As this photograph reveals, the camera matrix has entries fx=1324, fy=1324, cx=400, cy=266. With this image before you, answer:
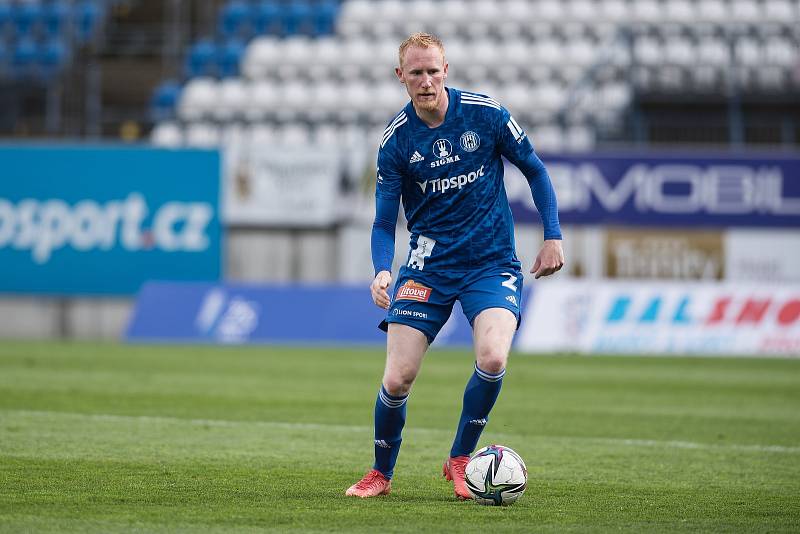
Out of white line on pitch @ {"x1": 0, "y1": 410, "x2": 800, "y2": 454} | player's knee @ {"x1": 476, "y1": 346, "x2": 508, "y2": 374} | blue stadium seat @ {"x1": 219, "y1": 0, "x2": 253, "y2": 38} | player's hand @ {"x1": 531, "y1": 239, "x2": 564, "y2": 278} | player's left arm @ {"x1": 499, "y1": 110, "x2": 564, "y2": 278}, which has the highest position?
blue stadium seat @ {"x1": 219, "y1": 0, "x2": 253, "y2": 38}

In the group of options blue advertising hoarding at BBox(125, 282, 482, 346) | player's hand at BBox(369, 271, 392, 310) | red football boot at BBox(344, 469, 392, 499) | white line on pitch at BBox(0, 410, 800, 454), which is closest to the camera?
player's hand at BBox(369, 271, 392, 310)

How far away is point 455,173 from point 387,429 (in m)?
1.34

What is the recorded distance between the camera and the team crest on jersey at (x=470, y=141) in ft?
21.8

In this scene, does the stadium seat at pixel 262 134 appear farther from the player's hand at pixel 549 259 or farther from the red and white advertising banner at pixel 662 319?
the player's hand at pixel 549 259

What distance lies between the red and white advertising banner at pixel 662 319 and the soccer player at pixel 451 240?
42.6 feet

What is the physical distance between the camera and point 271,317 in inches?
818

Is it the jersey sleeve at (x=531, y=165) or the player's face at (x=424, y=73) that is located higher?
the player's face at (x=424, y=73)

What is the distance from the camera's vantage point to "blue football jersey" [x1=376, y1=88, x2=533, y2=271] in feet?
A: 21.8

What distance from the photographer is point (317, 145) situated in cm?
2278

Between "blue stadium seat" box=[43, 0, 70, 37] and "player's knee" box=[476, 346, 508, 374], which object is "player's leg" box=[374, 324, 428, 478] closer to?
"player's knee" box=[476, 346, 508, 374]

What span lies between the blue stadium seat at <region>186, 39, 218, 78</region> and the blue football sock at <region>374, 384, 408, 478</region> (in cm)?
2046

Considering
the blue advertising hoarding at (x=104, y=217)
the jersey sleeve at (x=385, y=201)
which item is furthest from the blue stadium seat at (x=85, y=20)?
the jersey sleeve at (x=385, y=201)

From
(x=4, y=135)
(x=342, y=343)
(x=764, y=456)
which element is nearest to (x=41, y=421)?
(x=764, y=456)

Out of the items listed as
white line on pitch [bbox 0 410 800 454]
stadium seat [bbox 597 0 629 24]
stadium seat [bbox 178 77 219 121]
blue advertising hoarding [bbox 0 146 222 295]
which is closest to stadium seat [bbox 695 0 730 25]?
stadium seat [bbox 597 0 629 24]
